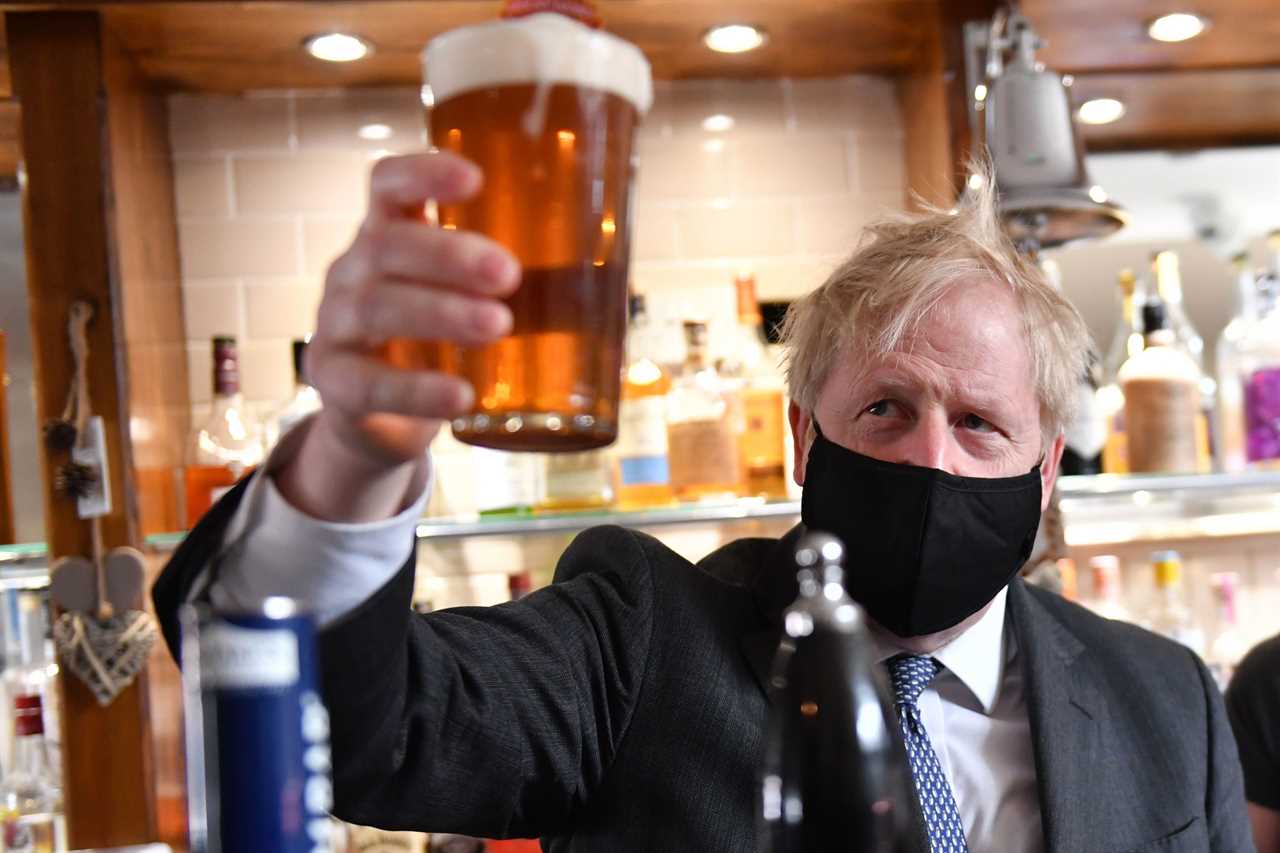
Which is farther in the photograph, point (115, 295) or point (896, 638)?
point (115, 295)

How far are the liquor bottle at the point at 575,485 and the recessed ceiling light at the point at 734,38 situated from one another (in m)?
0.64

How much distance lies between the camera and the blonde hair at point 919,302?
1.21m

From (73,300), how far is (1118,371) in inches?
62.0

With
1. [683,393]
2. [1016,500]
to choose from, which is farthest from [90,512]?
[1016,500]

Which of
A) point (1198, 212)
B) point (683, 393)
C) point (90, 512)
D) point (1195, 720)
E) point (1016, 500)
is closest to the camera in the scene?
point (1016, 500)

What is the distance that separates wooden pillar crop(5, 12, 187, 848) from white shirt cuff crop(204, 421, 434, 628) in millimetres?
1241

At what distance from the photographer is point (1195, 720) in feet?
4.52

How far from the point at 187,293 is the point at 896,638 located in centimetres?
133

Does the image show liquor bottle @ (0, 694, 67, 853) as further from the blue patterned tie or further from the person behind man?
the person behind man

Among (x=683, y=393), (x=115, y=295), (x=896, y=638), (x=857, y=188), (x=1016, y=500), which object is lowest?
(x=896, y=638)

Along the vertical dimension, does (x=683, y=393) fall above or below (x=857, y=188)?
below


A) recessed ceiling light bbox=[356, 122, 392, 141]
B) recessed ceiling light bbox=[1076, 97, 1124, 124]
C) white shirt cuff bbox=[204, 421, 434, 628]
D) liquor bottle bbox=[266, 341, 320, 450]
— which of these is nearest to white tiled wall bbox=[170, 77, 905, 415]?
recessed ceiling light bbox=[356, 122, 392, 141]

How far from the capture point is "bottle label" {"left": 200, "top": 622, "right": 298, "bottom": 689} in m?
Result: 0.45

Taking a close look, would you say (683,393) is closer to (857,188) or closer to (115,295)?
(857,188)
